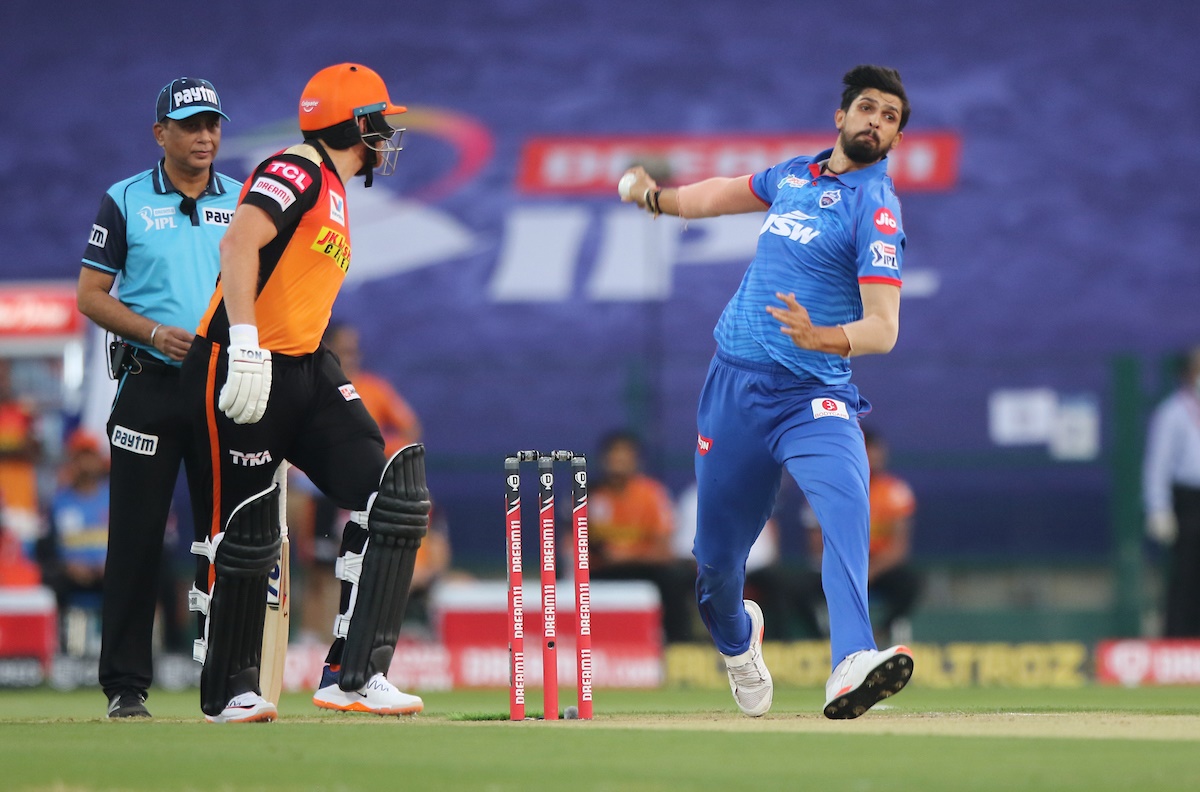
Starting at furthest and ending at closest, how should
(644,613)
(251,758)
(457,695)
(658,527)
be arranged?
(658,527) → (644,613) → (457,695) → (251,758)

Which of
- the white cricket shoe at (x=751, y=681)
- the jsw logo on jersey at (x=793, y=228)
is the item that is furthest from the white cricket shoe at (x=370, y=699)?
the jsw logo on jersey at (x=793, y=228)

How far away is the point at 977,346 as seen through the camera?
17516 mm

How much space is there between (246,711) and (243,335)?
4.41 ft

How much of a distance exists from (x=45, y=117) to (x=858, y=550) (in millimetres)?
15703

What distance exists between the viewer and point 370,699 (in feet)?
20.9

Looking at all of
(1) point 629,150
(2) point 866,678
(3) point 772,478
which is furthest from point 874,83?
(1) point 629,150

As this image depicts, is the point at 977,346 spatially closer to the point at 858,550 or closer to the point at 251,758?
the point at 858,550

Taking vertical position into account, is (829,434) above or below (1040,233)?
below

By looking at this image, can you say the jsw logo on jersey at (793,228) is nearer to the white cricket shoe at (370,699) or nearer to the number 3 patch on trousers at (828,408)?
the number 3 patch on trousers at (828,408)

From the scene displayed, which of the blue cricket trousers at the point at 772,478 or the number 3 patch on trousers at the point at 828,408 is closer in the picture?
the blue cricket trousers at the point at 772,478

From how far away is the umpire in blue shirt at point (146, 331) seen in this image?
6.72 m

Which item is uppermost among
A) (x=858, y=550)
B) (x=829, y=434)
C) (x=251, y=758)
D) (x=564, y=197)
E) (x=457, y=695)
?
(x=564, y=197)

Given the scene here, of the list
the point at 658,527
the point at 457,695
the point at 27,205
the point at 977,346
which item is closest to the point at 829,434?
the point at 457,695

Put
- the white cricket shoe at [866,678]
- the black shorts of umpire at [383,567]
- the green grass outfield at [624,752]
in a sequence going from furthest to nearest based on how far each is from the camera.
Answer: the black shorts of umpire at [383,567]
the white cricket shoe at [866,678]
the green grass outfield at [624,752]
